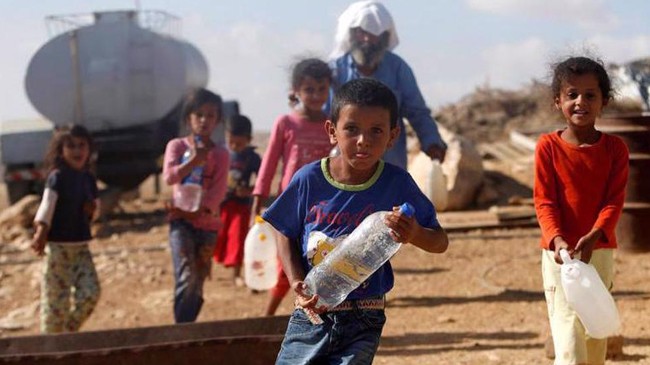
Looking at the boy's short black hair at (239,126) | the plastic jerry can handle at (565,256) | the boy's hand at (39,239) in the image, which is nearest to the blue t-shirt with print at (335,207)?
the plastic jerry can handle at (565,256)

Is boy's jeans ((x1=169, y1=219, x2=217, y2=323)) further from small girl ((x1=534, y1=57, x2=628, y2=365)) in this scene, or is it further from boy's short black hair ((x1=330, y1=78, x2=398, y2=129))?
boy's short black hair ((x1=330, y1=78, x2=398, y2=129))

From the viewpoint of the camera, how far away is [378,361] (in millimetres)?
5531

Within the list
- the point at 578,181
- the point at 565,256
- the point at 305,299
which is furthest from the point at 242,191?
the point at 305,299

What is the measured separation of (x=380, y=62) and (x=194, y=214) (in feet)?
4.78

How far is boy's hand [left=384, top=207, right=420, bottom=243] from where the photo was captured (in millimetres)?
3011

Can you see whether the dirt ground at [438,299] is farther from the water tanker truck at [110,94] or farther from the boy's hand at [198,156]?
the water tanker truck at [110,94]

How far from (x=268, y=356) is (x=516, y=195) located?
27.1ft

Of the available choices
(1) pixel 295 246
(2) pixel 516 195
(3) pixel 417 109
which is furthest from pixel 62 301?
(2) pixel 516 195

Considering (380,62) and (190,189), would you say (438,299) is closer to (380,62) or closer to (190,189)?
(380,62)

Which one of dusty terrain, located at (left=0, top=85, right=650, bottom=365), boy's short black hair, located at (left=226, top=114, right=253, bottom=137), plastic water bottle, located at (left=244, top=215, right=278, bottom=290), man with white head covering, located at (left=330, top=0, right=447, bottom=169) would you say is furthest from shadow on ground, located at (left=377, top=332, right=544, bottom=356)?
boy's short black hair, located at (left=226, top=114, right=253, bottom=137)

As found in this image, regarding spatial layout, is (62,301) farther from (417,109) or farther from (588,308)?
(588,308)

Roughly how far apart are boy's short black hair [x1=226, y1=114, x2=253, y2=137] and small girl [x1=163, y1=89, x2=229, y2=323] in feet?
7.61

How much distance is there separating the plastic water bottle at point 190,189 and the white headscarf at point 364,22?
1.06 m

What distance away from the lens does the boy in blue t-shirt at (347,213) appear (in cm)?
326
